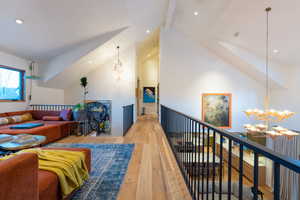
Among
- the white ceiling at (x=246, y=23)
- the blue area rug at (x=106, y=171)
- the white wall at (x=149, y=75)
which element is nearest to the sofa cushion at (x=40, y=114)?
the blue area rug at (x=106, y=171)

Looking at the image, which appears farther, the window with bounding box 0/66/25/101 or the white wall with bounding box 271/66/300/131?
the white wall with bounding box 271/66/300/131

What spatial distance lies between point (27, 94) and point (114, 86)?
3.29 meters

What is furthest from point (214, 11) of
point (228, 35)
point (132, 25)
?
point (132, 25)

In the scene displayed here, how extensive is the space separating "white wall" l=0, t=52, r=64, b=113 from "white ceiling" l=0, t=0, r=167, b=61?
0.95 ft

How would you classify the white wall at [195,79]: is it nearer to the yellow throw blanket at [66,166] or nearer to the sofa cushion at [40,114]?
the sofa cushion at [40,114]

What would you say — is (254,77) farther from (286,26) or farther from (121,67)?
(121,67)

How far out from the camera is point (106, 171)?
2408 mm

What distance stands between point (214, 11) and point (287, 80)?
13.7 feet

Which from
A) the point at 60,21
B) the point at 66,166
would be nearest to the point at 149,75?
the point at 60,21

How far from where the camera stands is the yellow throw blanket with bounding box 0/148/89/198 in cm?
159

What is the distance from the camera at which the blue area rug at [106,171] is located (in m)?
1.87

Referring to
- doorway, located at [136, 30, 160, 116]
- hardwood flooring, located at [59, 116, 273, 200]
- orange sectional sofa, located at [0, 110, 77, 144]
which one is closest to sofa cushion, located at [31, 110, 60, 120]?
orange sectional sofa, located at [0, 110, 77, 144]

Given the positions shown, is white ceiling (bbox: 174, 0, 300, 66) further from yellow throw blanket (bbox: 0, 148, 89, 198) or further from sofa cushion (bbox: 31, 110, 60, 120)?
sofa cushion (bbox: 31, 110, 60, 120)

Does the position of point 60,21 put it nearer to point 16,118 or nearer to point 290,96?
point 16,118
